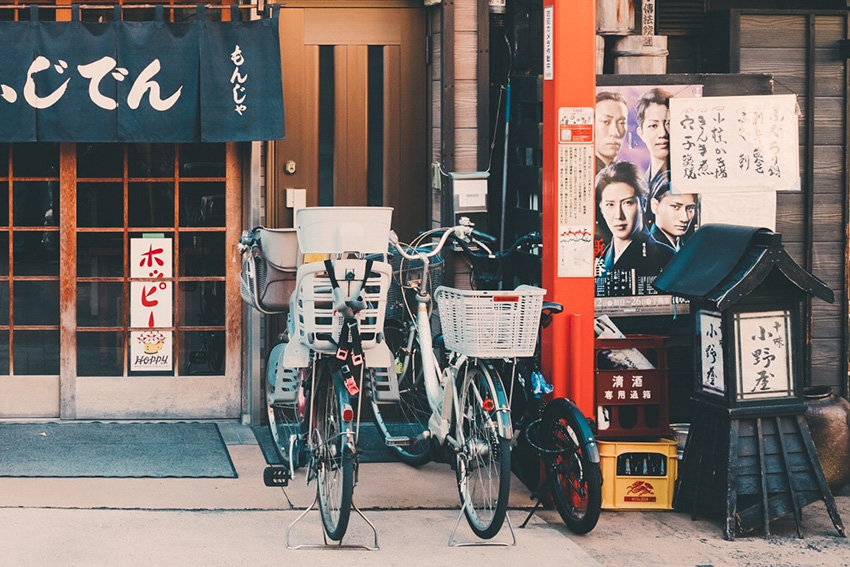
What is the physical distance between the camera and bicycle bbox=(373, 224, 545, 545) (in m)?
6.41

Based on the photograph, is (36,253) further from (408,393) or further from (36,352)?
(408,393)

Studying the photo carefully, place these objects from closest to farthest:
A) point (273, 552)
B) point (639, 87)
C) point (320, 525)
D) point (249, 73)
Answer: point (273, 552) → point (320, 525) → point (639, 87) → point (249, 73)

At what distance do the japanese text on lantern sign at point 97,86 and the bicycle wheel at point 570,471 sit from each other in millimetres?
3581

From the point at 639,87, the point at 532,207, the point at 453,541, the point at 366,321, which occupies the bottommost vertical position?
the point at 453,541

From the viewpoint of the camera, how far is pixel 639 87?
784cm

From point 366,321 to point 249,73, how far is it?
2654 mm

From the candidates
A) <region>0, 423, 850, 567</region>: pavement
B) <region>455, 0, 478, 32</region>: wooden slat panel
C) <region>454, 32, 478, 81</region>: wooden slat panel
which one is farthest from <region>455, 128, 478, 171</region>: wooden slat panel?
<region>0, 423, 850, 567</region>: pavement

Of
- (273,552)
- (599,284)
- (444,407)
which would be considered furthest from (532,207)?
(273,552)

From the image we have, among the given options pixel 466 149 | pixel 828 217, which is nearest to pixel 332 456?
pixel 466 149

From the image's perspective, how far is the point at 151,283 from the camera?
9.07 meters

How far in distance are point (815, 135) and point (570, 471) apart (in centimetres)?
339

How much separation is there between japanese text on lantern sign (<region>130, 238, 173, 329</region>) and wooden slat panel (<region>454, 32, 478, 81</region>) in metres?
2.48

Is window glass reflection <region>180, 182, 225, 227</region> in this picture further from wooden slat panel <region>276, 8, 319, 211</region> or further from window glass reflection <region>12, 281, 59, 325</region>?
window glass reflection <region>12, 281, 59, 325</region>

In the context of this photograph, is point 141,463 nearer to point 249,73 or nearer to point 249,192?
point 249,192
